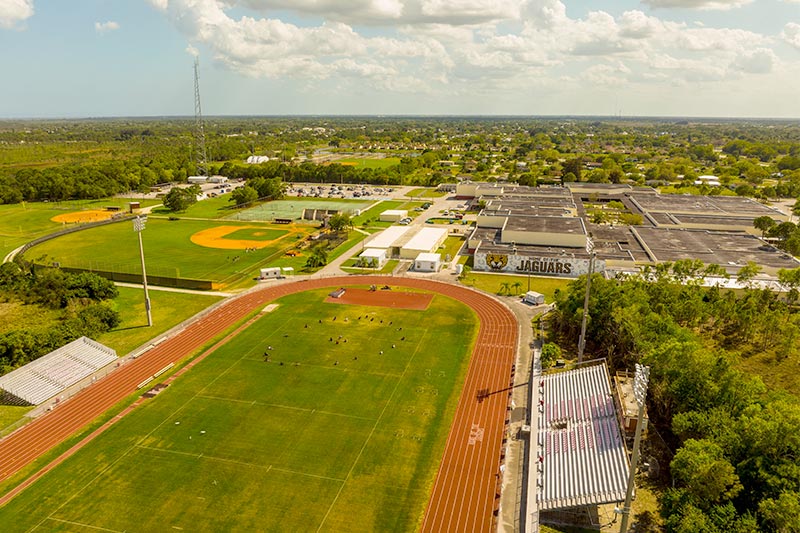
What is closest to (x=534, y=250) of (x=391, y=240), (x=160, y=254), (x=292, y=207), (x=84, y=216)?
(x=391, y=240)

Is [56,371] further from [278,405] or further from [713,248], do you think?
[713,248]

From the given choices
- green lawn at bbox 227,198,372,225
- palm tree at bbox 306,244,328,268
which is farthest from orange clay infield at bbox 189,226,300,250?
palm tree at bbox 306,244,328,268

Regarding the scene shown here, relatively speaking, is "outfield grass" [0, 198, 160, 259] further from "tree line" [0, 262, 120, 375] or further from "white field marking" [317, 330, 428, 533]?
"white field marking" [317, 330, 428, 533]

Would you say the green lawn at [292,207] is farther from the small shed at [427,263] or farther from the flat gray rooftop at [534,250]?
the flat gray rooftop at [534,250]

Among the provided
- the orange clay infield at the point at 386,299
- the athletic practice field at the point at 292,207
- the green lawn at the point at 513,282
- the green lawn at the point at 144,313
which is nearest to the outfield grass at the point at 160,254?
the green lawn at the point at 144,313

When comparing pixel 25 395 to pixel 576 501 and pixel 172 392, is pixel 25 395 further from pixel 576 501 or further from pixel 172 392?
pixel 576 501
